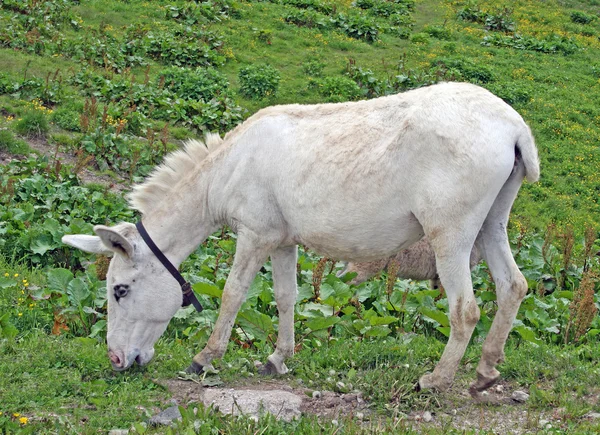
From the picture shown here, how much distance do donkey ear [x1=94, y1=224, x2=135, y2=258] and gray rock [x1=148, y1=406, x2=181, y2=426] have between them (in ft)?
4.40

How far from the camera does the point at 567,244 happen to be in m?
9.84

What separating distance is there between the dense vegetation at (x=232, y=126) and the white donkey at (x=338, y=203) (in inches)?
22.2

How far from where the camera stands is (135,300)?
6754 millimetres

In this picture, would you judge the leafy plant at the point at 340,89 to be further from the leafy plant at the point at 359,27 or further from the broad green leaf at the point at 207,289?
the broad green leaf at the point at 207,289

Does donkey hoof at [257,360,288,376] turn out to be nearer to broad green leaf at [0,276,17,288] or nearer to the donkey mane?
the donkey mane

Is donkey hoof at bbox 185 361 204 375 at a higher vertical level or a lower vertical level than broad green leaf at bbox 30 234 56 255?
higher

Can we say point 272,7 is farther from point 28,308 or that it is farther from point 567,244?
point 28,308

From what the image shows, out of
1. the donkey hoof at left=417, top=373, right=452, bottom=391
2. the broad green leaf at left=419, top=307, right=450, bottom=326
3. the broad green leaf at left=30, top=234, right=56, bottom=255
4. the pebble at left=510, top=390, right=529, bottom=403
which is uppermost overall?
the donkey hoof at left=417, top=373, right=452, bottom=391

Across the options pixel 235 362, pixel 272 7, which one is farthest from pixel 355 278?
pixel 272 7

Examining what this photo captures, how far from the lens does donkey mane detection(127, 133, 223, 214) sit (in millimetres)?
7145

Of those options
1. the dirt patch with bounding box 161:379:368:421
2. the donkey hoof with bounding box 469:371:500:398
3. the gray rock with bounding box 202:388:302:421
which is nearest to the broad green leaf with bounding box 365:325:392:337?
the dirt patch with bounding box 161:379:368:421

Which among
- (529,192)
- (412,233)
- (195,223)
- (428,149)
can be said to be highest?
(428,149)

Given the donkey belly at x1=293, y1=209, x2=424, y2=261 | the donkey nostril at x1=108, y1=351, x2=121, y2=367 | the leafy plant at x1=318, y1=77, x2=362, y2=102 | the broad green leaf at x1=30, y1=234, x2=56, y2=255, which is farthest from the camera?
the leafy plant at x1=318, y1=77, x2=362, y2=102

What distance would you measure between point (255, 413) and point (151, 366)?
4.34 ft
